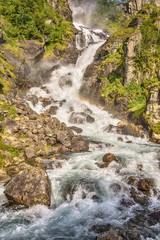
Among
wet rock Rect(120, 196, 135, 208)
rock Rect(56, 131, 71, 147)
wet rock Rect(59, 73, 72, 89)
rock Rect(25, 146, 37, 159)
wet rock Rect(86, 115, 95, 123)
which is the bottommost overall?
wet rock Rect(120, 196, 135, 208)

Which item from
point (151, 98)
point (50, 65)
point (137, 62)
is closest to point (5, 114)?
point (151, 98)

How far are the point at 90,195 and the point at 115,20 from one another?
230 ft

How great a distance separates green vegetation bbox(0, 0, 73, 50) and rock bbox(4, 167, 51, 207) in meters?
29.4

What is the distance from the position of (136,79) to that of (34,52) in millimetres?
19112

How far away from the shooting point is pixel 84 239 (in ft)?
22.1

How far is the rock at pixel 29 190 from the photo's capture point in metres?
8.50

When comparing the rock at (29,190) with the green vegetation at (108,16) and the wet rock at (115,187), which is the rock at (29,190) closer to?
the wet rock at (115,187)

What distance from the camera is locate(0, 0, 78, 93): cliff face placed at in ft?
85.3

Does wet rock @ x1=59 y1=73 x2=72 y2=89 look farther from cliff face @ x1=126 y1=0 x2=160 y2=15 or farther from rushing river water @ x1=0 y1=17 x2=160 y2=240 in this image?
cliff face @ x1=126 y1=0 x2=160 y2=15

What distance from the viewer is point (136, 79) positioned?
77.8 ft

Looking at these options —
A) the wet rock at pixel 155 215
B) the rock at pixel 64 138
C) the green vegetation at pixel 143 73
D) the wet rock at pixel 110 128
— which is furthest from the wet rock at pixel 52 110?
the wet rock at pixel 155 215

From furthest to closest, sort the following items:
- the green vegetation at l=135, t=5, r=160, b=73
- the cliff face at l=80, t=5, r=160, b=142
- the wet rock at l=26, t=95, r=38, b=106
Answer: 1. the wet rock at l=26, t=95, r=38, b=106
2. the green vegetation at l=135, t=5, r=160, b=73
3. the cliff face at l=80, t=5, r=160, b=142

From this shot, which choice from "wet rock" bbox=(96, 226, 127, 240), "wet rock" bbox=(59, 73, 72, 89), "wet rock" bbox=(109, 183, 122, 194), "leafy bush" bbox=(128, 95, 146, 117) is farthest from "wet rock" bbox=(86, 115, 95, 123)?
"wet rock" bbox=(96, 226, 127, 240)

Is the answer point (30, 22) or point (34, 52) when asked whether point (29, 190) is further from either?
point (30, 22)
